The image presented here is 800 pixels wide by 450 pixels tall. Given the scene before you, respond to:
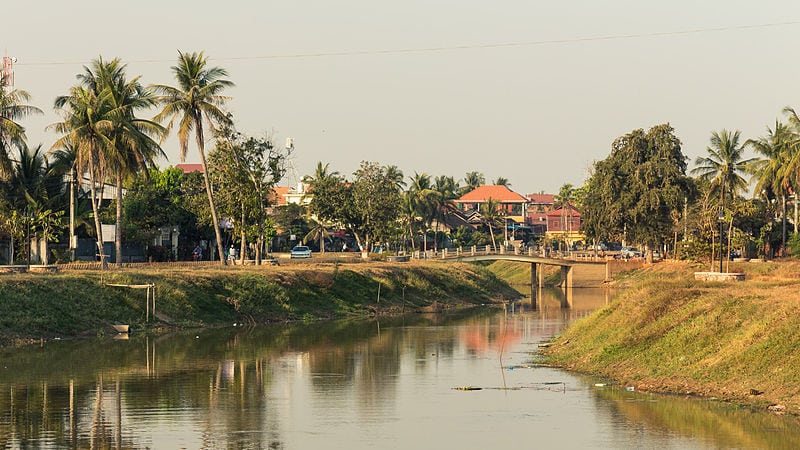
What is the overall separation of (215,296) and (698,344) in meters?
42.8

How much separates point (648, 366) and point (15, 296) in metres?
35.2

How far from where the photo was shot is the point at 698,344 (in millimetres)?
42344

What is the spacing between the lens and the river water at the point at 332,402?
1268 inches

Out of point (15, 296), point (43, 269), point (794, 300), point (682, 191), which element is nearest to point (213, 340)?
point (15, 296)

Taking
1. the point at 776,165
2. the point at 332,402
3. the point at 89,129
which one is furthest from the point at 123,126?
the point at 776,165

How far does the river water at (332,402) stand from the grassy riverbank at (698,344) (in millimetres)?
1278

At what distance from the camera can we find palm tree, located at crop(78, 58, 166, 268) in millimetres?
82250

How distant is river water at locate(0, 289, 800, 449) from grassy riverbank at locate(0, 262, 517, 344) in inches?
145

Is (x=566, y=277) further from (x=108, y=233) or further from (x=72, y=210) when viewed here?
(x=72, y=210)

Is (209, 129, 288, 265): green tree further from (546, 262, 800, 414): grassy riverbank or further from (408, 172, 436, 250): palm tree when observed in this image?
(408, 172, 436, 250): palm tree

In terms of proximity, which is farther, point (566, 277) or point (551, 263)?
point (566, 277)

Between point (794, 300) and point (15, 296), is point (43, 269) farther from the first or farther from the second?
point (794, 300)

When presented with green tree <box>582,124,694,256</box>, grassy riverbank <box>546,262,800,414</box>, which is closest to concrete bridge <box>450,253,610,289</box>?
green tree <box>582,124,694,256</box>

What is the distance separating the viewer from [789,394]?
3512 cm
